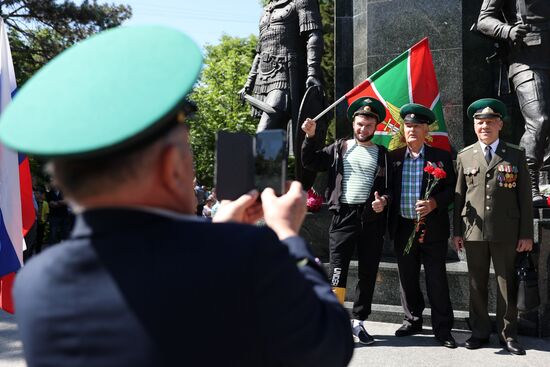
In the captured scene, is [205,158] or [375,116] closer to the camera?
[375,116]

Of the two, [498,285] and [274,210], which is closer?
[274,210]

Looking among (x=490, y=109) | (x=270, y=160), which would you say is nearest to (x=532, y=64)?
(x=490, y=109)

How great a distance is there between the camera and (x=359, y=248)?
5.22 meters

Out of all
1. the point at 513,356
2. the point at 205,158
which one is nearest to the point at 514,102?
the point at 513,356

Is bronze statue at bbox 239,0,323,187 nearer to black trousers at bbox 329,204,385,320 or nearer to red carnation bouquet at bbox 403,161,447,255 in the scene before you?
black trousers at bbox 329,204,385,320

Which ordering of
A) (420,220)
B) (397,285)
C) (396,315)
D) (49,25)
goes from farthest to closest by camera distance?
(49,25) < (397,285) < (396,315) < (420,220)

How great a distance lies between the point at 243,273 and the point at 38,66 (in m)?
20.7

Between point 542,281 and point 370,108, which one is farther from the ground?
point 370,108

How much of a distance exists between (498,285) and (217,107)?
2856cm

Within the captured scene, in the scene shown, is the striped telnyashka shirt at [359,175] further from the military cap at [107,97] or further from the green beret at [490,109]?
the military cap at [107,97]

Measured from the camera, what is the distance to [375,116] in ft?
16.8

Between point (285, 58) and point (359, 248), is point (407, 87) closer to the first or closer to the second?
point (359, 248)

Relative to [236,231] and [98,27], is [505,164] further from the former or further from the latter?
[98,27]

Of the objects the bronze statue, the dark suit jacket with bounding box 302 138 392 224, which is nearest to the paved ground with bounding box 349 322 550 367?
the dark suit jacket with bounding box 302 138 392 224
